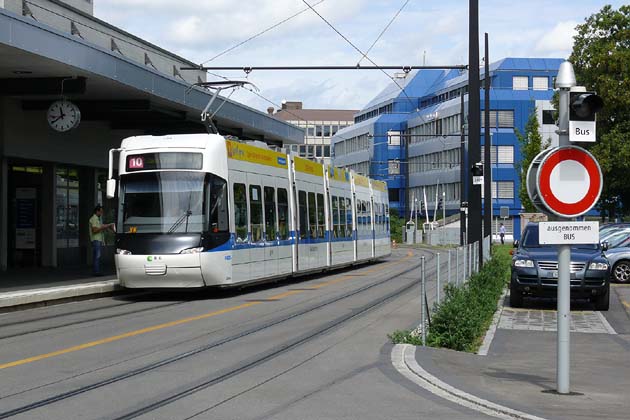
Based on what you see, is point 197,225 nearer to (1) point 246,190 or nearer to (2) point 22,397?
(1) point 246,190

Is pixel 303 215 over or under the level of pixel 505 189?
under

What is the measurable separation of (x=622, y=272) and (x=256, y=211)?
11.8 meters

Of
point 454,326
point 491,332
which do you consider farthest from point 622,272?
point 454,326

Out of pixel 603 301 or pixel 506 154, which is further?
pixel 506 154

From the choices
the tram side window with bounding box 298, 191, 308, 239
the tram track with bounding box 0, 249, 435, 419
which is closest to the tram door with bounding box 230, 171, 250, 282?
the tram track with bounding box 0, 249, 435, 419

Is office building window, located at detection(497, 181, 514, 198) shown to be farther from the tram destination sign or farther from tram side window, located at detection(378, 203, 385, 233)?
the tram destination sign

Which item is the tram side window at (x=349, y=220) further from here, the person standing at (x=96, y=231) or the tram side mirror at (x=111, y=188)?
the tram side mirror at (x=111, y=188)

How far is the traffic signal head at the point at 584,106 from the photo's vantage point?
370 inches

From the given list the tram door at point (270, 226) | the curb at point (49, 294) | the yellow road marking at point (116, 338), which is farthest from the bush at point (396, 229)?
the yellow road marking at point (116, 338)

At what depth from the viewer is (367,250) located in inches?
1496

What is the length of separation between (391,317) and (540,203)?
8.04 meters

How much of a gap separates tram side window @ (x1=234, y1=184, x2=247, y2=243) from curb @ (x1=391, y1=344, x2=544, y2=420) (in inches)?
384

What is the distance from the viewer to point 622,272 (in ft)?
95.6

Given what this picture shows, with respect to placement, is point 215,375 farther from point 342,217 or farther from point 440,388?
point 342,217
